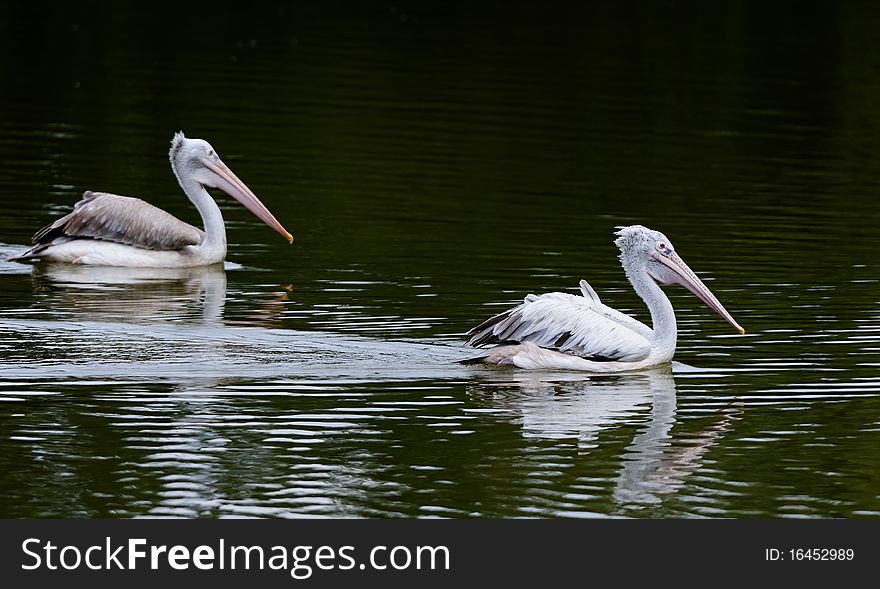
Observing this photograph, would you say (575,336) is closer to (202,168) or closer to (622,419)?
(622,419)

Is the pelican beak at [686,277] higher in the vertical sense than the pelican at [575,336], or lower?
higher

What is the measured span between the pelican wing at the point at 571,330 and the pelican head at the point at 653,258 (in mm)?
401

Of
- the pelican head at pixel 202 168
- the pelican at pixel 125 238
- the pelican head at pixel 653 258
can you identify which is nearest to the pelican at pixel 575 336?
the pelican head at pixel 653 258

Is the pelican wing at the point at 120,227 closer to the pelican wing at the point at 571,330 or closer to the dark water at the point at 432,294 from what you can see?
the dark water at the point at 432,294

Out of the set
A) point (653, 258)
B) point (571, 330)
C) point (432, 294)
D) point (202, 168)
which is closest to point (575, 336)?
point (571, 330)

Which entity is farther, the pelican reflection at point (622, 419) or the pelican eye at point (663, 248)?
the pelican eye at point (663, 248)

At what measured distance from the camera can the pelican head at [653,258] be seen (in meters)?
9.38

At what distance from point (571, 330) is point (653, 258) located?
75cm

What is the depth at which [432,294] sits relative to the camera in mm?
10969

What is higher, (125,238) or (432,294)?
(125,238)

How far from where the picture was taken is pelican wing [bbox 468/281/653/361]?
892 centimetres

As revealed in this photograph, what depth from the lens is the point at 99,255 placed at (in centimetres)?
1215

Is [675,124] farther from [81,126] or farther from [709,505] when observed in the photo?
[709,505]

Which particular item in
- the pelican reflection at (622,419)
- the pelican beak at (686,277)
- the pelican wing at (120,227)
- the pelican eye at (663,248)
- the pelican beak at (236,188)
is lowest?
the pelican reflection at (622,419)
